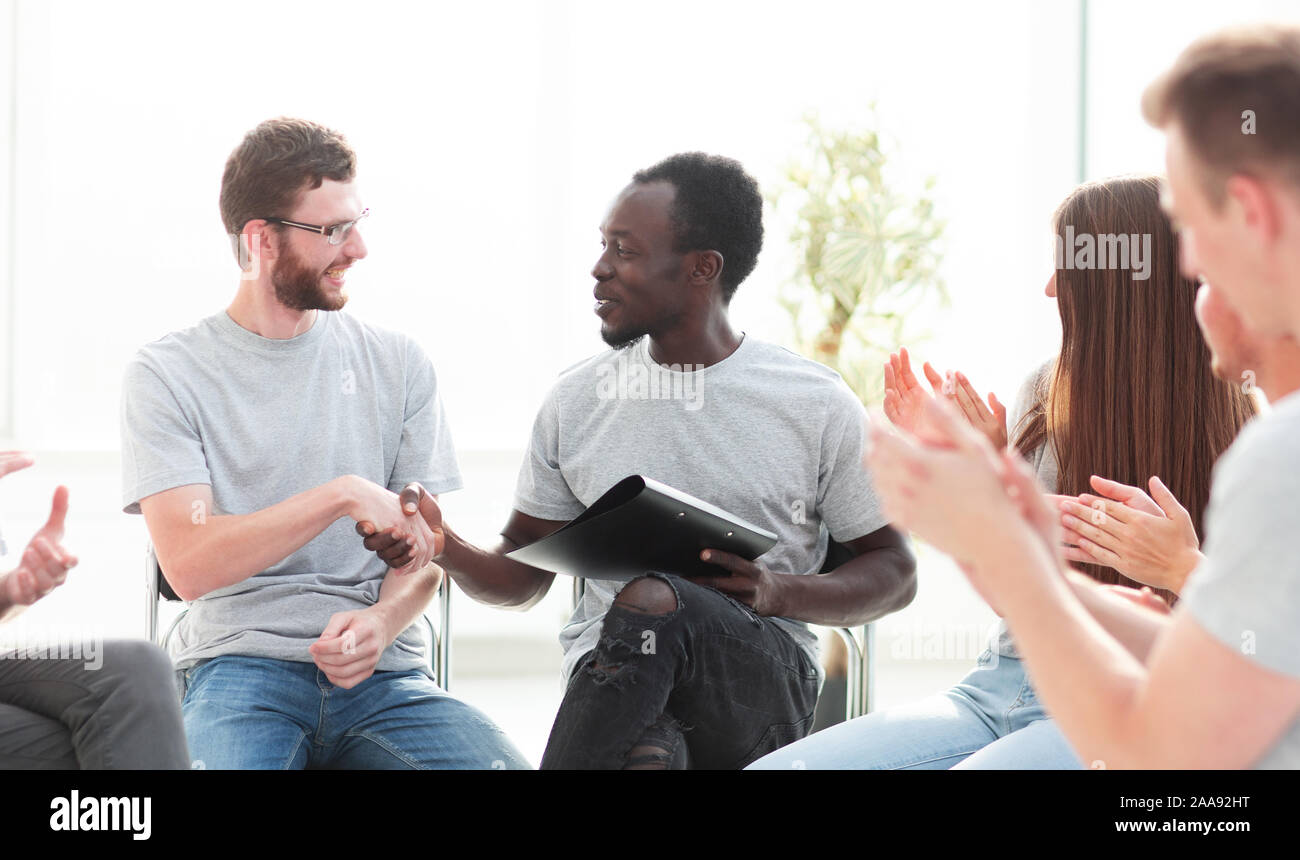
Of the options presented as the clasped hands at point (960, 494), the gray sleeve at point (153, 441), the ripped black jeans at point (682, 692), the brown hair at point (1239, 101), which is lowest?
the ripped black jeans at point (682, 692)

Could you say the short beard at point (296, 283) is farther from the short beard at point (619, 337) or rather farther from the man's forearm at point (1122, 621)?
the man's forearm at point (1122, 621)

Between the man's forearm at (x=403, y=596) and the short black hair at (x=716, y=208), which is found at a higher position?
the short black hair at (x=716, y=208)

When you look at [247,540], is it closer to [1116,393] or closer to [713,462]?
[713,462]

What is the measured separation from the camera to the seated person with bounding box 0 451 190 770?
4.97 ft

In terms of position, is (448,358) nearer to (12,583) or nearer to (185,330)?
(185,330)

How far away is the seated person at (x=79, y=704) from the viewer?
151cm

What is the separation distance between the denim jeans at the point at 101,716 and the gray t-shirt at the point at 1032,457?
1.19 metres

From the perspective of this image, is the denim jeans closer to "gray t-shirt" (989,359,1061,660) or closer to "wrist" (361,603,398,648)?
"wrist" (361,603,398,648)

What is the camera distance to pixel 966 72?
180 inches

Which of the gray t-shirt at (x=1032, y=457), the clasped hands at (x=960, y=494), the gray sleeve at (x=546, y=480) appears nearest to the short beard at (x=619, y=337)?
the gray sleeve at (x=546, y=480)

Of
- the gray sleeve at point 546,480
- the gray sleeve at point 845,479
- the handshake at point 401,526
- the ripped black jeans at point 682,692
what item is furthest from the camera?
the gray sleeve at point 546,480

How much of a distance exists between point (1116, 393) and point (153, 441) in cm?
155
